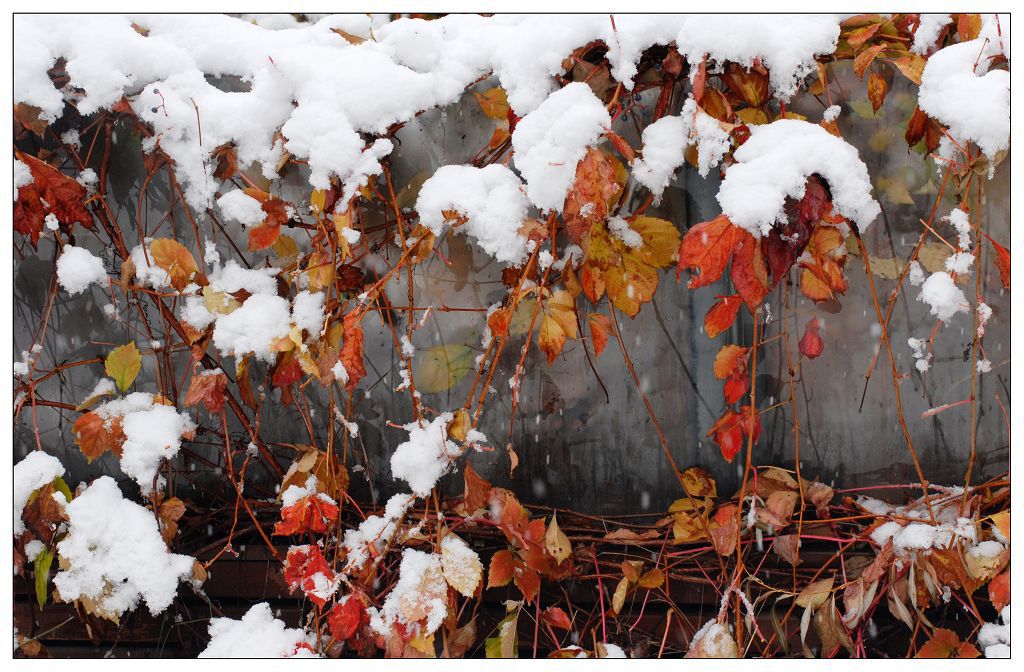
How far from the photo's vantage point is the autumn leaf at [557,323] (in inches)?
47.3

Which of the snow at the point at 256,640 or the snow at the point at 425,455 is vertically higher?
the snow at the point at 425,455

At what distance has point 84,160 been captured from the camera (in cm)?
132

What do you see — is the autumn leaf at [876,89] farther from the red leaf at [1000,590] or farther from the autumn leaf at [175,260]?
the autumn leaf at [175,260]

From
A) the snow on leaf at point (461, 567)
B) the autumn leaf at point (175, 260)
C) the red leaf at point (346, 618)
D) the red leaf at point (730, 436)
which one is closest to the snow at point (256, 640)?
the red leaf at point (346, 618)

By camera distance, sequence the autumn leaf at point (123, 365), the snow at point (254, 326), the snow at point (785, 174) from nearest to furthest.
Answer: the snow at point (785, 174)
the snow at point (254, 326)
the autumn leaf at point (123, 365)

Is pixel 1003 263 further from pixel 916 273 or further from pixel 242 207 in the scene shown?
pixel 242 207

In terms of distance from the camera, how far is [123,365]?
1.33 metres

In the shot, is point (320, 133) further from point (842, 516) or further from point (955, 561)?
point (955, 561)

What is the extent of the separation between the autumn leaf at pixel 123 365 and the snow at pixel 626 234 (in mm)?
1051

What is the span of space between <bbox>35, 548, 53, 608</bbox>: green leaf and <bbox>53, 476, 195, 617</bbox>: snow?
0.03 meters

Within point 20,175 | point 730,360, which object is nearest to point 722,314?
point 730,360

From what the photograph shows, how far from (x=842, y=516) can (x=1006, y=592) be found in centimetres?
30

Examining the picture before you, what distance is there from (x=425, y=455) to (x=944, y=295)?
109 cm

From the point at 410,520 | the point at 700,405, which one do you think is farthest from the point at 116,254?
the point at 700,405
